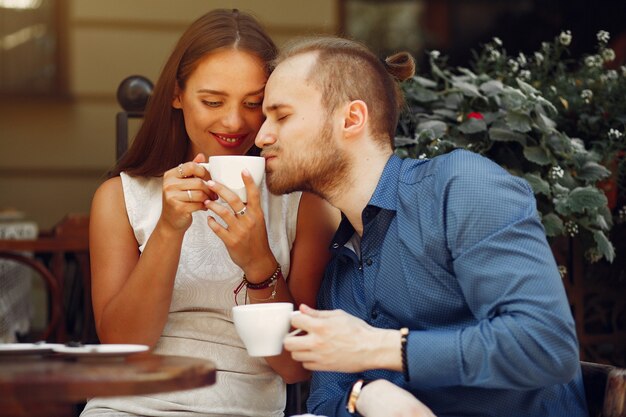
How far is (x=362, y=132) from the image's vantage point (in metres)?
2.16

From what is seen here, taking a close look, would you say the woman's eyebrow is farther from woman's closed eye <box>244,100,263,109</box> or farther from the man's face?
the man's face

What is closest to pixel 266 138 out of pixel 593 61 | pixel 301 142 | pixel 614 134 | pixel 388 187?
pixel 301 142

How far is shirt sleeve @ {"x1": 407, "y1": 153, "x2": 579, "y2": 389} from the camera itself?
1.77 m

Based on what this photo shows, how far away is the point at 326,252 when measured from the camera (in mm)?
2463

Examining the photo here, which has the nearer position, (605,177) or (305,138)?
(305,138)

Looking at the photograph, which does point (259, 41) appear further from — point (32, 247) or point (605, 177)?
point (32, 247)

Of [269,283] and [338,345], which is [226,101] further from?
[338,345]

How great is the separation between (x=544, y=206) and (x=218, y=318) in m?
1.08

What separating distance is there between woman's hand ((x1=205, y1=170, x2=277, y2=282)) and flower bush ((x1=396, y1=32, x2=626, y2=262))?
79 centimetres

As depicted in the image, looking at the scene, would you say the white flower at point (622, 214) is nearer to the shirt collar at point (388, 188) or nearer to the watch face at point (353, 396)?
the shirt collar at point (388, 188)

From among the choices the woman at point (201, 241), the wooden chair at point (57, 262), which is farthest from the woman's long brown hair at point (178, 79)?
the wooden chair at point (57, 262)

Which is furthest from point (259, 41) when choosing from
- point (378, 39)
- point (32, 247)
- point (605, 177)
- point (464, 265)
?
point (378, 39)

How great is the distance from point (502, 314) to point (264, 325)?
0.44m

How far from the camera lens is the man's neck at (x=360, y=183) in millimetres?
2148
